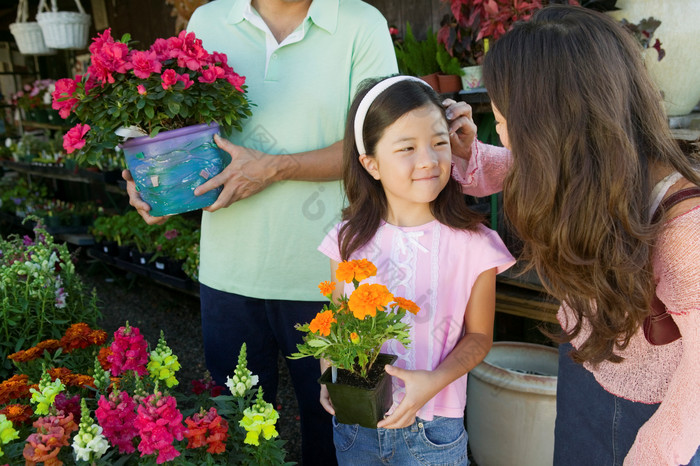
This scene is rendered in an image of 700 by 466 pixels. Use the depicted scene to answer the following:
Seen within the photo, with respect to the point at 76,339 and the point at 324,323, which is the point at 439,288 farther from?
the point at 76,339

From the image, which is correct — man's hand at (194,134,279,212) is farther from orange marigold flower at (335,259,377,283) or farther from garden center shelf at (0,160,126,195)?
garden center shelf at (0,160,126,195)

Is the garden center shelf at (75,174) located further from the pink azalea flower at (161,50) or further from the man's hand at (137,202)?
the pink azalea flower at (161,50)

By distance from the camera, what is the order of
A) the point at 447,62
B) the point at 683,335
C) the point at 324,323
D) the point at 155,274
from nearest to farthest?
the point at 683,335
the point at 324,323
the point at 447,62
the point at 155,274

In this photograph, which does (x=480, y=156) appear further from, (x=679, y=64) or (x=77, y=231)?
(x=77, y=231)

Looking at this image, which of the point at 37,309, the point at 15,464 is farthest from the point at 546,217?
the point at 37,309

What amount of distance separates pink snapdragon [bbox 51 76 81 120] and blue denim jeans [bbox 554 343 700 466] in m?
1.38

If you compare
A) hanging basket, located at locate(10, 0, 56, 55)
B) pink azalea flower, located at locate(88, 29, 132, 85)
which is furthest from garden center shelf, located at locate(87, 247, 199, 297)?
pink azalea flower, located at locate(88, 29, 132, 85)

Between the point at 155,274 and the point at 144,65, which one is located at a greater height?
the point at 144,65

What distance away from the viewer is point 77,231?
5676mm

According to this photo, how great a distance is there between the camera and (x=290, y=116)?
1676 mm

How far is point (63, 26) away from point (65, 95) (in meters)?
3.82

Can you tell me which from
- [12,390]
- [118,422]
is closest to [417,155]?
[118,422]

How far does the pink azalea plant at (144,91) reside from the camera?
4.98ft

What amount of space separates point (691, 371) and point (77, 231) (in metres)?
5.71
